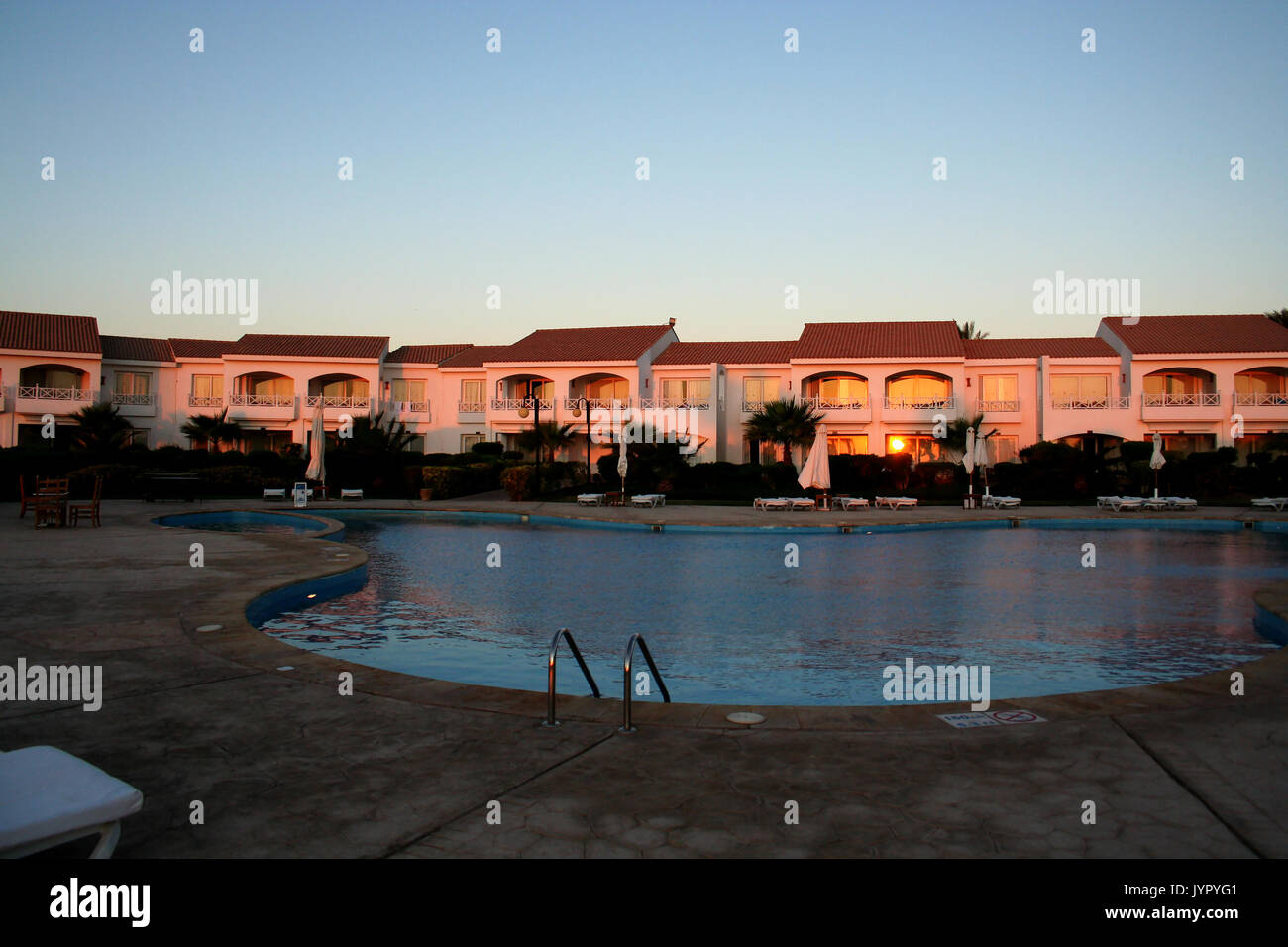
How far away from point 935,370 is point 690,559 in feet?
85.2

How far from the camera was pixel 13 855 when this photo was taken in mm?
2754

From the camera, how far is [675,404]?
134 feet

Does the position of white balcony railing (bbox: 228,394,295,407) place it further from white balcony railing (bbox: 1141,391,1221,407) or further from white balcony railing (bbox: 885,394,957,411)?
white balcony railing (bbox: 1141,391,1221,407)

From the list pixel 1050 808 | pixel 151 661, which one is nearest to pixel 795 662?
pixel 1050 808

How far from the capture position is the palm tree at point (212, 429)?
40.4 meters

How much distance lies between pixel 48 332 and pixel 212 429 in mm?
9562

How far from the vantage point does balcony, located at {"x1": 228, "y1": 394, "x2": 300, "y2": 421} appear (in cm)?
4238

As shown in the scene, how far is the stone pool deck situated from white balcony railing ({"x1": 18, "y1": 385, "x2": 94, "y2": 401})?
4008 cm

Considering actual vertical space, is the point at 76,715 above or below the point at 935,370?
below

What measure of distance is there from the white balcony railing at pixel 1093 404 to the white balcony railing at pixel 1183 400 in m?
0.86

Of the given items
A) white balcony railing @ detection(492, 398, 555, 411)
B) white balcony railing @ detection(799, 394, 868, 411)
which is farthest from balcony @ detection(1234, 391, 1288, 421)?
white balcony railing @ detection(492, 398, 555, 411)

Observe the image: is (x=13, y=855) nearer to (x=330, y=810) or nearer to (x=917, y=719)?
(x=330, y=810)
